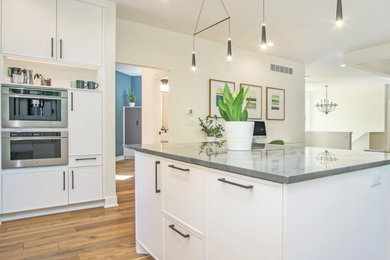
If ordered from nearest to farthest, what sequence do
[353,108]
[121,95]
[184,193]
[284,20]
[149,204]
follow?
[184,193], [149,204], [284,20], [121,95], [353,108]

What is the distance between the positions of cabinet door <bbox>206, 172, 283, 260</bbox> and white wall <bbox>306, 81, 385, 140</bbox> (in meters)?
9.95

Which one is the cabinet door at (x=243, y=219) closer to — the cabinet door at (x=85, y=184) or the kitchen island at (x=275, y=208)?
the kitchen island at (x=275, y=208)

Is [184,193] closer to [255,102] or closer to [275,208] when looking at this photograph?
[275,208]

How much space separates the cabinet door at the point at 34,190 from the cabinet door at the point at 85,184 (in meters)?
0.08

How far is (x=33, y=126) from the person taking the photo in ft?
9.46

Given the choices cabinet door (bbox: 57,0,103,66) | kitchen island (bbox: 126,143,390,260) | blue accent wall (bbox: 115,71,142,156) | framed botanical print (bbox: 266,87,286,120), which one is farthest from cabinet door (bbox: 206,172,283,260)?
blue accent wall (bbox: 115,71,142,156)

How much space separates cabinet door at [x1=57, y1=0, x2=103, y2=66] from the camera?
301 centimetres

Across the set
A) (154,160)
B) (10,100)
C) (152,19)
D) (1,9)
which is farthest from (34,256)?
(152,19)

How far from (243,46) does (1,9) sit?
3981mm

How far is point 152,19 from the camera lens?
388 centimetres

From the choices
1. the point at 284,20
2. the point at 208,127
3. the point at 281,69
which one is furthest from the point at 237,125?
the point at 281,69

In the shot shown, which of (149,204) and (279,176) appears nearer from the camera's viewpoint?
(279,176)

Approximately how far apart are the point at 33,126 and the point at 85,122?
555 mm

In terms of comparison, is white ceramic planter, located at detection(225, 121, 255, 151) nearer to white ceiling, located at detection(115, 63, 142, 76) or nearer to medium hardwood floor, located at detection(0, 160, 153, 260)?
medium hardwood floor, located at detection(0, 160, 153, 260)
